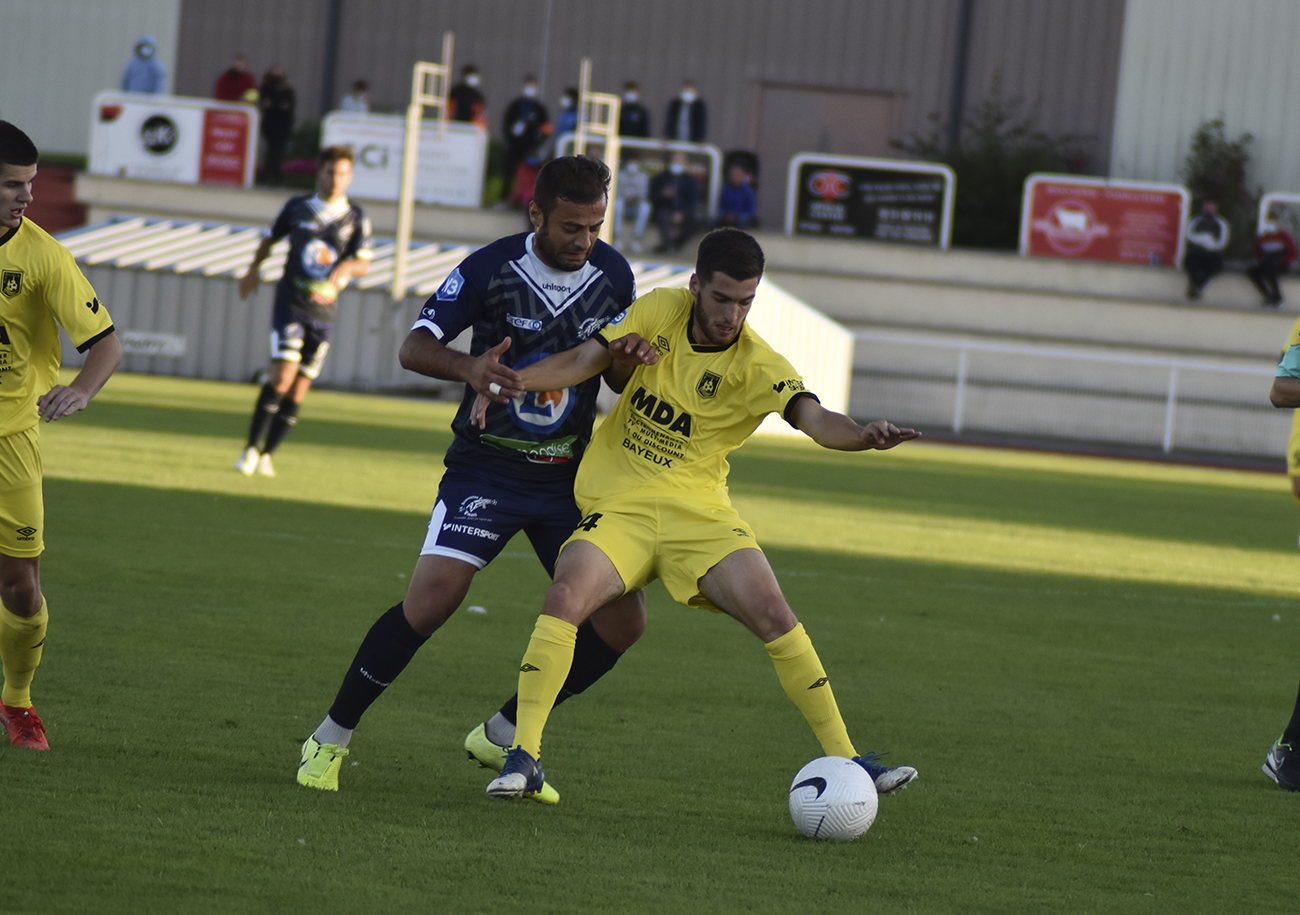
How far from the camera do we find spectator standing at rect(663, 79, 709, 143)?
95.5 feet

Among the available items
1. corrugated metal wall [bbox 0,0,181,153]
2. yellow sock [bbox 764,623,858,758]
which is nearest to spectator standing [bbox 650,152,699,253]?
corrugated metal wall [bbox 0,0,181,153]

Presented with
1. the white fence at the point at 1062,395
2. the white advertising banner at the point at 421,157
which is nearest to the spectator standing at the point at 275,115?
the white advertising banner at the point at 421,157

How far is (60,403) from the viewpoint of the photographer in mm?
4176

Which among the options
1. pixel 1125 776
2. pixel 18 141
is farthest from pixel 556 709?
pixel 18 141

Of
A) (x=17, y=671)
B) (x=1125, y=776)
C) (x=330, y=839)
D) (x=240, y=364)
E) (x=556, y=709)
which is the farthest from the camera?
(x=240, y=364)

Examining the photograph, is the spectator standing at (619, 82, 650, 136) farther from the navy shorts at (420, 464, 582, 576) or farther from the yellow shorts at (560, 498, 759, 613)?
the yellow shorts at (560, 498, 759, 613)

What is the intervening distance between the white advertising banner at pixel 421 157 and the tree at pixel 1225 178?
12500mm

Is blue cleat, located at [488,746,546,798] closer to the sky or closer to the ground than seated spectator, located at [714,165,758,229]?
closer to the ground

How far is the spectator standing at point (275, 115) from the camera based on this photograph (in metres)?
28.8

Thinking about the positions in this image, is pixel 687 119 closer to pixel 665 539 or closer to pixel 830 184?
pixel 830 184

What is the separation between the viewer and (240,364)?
24375 mm

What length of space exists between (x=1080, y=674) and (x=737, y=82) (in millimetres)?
28186

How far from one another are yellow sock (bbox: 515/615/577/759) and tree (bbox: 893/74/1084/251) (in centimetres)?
2497

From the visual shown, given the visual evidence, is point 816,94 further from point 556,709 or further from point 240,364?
point 556,709
